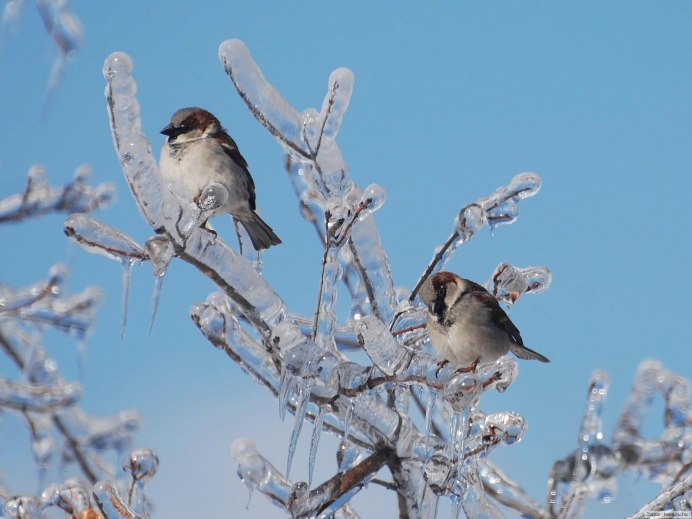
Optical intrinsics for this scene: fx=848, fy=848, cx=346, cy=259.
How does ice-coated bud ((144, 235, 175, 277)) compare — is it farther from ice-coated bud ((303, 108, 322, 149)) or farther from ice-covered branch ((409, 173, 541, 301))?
ice-covered branch ((409, 173, 541, 301))

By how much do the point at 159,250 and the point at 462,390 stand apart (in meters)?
1.02

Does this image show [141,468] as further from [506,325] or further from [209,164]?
[209,164]

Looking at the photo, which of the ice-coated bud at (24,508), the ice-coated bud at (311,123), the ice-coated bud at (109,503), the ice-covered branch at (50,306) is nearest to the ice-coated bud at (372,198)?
the ice-coated bud at (311,123)

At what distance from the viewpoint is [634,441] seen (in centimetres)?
222

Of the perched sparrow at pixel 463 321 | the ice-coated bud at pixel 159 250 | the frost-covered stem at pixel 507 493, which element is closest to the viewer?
the ice-coated bud at pixel 159 250

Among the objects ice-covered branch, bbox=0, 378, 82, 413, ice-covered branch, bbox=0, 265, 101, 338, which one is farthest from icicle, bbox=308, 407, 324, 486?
ice-covered branch, bbox=0, 265, 101, 338

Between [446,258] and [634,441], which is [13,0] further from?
[634,441]

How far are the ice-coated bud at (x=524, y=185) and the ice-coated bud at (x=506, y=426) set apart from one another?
4.04 feet

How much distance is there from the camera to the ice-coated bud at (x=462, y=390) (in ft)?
8.62

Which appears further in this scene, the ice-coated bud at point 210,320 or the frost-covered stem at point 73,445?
the frost-covered stem at point 73,445

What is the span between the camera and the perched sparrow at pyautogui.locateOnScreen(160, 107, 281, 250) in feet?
16.6

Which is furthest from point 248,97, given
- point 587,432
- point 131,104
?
point 587,432

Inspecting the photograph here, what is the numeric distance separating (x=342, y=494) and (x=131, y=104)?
135cm

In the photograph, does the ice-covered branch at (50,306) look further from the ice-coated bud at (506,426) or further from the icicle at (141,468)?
the ice-coated bud at (506,426)
